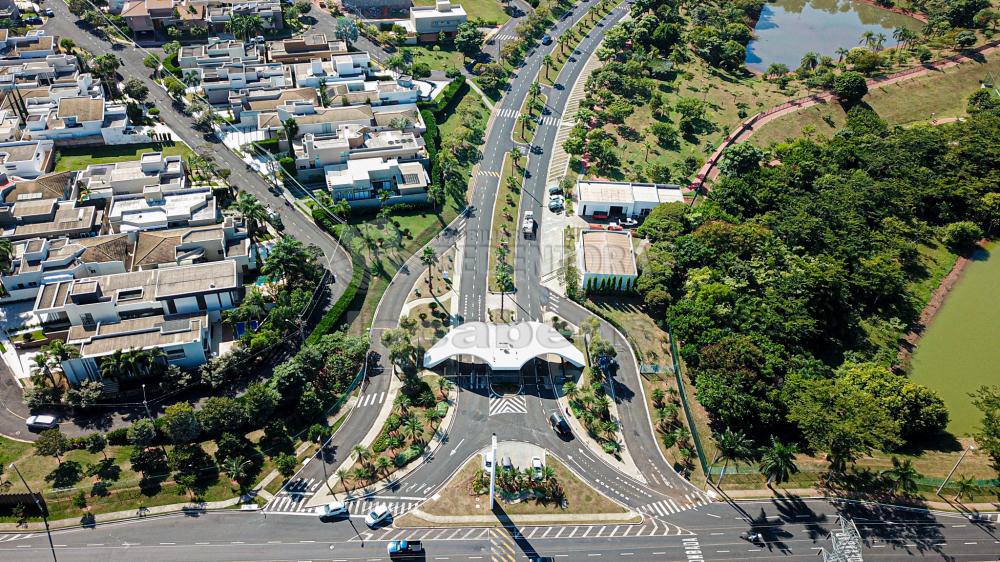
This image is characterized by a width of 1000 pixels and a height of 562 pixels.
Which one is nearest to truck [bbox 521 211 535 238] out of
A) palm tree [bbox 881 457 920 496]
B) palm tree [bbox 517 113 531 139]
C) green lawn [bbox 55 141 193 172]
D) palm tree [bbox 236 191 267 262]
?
palm tree [bbox 517 113 531 139]

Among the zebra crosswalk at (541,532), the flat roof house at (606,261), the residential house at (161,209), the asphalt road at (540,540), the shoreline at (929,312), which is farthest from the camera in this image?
the residential house at (161,209)

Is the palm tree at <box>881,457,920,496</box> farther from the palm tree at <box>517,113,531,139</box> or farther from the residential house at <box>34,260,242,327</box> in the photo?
the palm tree at <box>517,113,531,139</box>

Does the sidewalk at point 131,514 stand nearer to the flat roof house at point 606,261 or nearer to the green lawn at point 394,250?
the green lawn at point 394,250

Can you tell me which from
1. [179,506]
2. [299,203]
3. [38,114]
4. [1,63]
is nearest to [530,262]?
[299,203]

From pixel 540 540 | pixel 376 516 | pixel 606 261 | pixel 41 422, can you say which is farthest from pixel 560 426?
pixel 41 422

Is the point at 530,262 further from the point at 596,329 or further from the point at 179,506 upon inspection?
the point at 179,506

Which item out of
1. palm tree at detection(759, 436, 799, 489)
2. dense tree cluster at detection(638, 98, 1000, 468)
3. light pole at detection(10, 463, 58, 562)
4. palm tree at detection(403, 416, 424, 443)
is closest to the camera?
light pole at detection(10, 463, 58, 562)

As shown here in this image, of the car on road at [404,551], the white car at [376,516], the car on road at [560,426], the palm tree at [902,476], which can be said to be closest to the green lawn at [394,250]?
the white car at [376,516]
